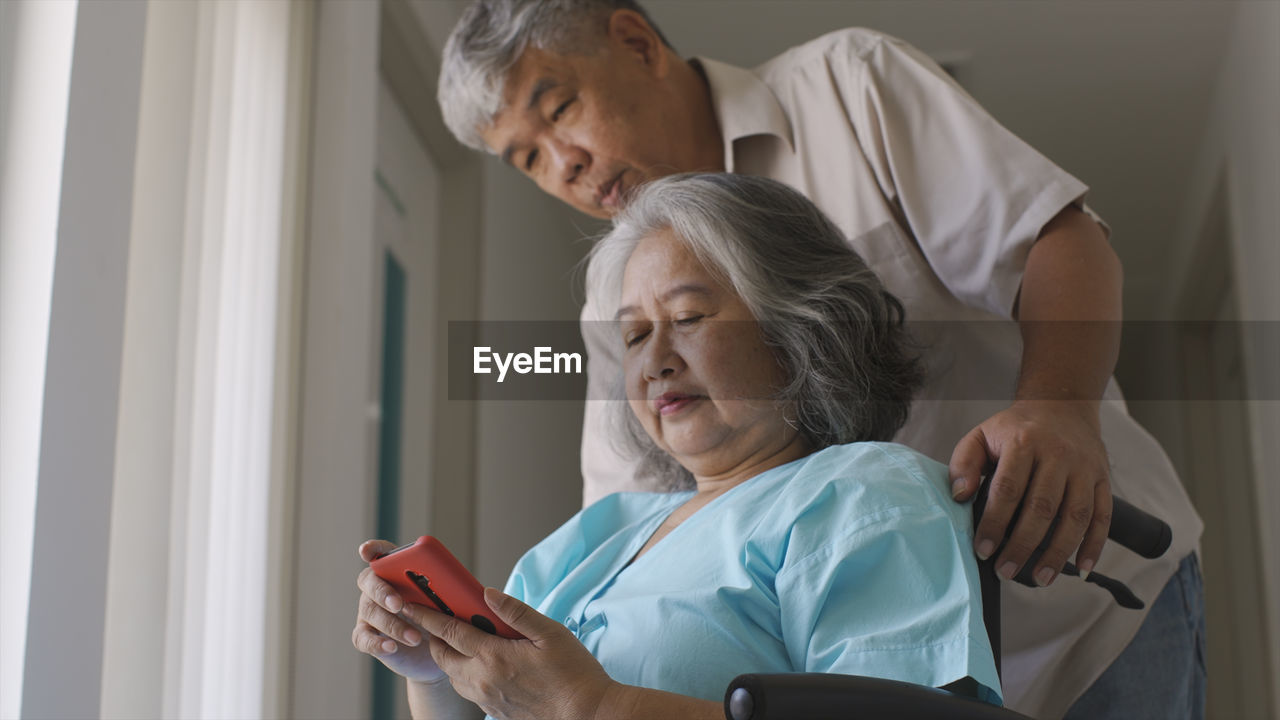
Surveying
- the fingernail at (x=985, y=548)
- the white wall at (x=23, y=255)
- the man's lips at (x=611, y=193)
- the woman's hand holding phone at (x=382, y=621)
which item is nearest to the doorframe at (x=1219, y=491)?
the man's lips at (x=611, y=193)

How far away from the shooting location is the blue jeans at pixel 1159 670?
1161 millimetres

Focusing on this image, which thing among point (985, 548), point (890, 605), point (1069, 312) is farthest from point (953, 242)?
point (890, 605)

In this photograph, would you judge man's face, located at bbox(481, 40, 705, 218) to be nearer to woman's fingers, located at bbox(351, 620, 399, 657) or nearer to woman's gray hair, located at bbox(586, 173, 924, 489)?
woman's gray hair, located at bbox(586, 173, 924, 489)

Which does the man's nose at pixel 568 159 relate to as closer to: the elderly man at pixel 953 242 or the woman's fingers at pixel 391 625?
the elderly man at pixel 953 242

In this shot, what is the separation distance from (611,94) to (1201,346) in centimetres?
234

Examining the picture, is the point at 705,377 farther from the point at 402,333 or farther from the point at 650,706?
the point at 402,333

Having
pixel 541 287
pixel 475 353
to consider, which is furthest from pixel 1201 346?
pixel 475 353

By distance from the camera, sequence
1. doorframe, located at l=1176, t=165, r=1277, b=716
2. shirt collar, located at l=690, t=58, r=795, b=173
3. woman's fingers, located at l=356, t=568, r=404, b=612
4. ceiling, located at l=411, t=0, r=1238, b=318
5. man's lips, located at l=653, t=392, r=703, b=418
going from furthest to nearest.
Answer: doorframe, located at l=1176, t=165, r=1277, b=716 < ceiling, located at l=411, t=0, r=1238, b=318 < shirt collar, located at l=690, t=58, r=795, b=173 < man's lips, located at l=653, t=392, r=703, b=418 < woman's fingers, located at l=356, t=568, r=404, b=612

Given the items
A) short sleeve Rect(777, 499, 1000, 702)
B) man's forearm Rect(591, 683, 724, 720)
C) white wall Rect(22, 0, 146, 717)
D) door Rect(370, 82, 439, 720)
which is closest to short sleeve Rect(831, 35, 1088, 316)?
short sleeve Rect(777, 499, 1000, 702)

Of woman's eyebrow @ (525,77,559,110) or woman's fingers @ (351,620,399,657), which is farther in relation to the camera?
woman's eyebrow @ (525,77,559,110)

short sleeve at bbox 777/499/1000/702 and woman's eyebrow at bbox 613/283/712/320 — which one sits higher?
woman's eyebrow at bbox 613/283/712/320

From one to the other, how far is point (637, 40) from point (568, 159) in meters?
0.21

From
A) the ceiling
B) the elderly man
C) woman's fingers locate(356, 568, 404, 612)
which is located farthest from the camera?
the ceiling

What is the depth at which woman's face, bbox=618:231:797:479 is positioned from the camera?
1.10m
